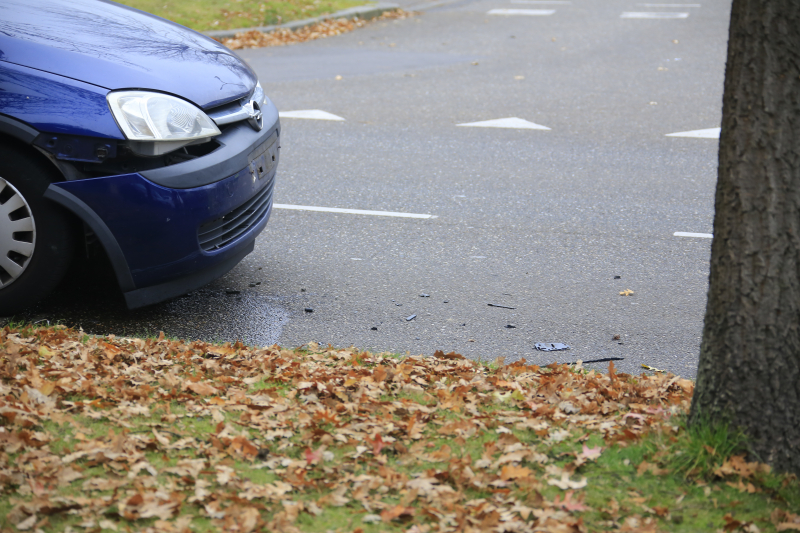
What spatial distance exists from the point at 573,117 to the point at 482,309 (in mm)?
5186

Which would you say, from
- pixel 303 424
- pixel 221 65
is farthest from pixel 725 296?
pixel 221 65

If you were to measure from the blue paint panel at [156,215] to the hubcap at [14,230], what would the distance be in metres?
0.30

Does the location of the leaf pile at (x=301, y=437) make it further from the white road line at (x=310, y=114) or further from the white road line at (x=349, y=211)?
the white road line at (x=310, y=114)

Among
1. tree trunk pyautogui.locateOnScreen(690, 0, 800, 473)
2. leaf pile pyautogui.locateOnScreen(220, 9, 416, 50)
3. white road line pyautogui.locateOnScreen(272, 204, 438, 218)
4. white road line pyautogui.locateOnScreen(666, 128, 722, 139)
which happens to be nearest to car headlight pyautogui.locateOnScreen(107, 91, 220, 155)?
white road line pyautogui.locateOnScreen(272, 204, 438, 218)

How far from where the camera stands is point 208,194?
426 cm

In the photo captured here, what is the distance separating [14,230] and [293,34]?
11.3 meters

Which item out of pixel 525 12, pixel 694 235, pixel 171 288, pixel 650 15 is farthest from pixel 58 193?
pixel 650 15

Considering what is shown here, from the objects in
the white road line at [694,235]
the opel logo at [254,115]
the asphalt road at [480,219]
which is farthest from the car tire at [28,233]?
the white road line at [694,235]

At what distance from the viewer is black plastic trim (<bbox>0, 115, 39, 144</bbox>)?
4008mm

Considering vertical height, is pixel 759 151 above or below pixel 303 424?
above

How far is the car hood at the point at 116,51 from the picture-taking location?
411cm

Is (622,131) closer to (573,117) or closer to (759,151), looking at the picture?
(573,117)

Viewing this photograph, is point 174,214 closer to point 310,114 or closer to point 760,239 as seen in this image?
point 760,239

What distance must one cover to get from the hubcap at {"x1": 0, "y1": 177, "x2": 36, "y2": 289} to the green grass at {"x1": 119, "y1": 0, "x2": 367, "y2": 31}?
11.1m
